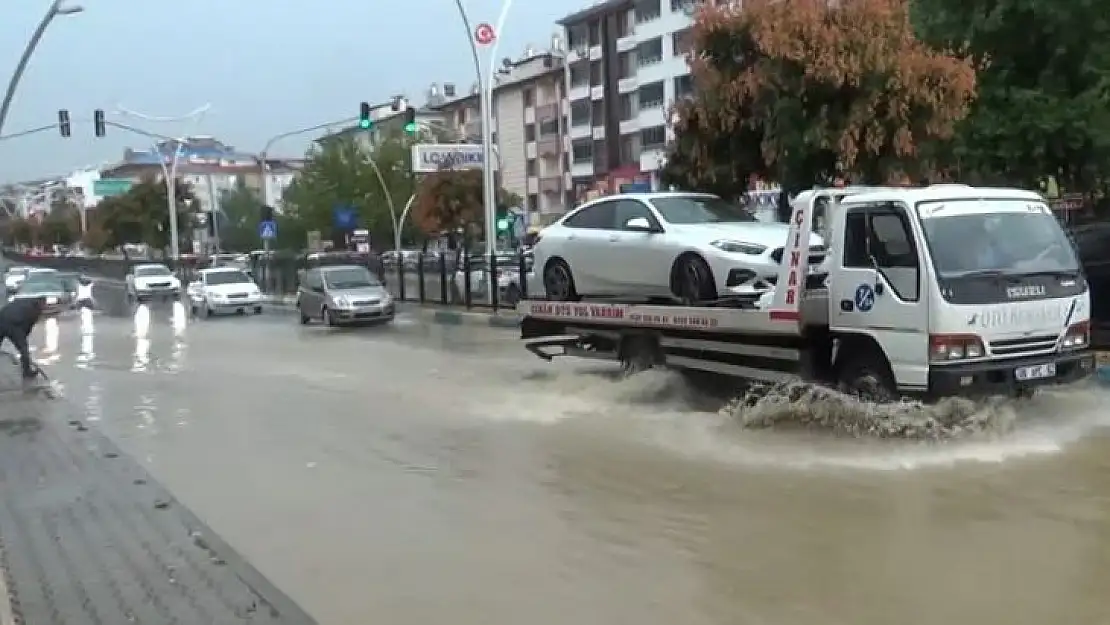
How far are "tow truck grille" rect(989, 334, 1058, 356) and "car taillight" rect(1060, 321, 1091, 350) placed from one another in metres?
0.17

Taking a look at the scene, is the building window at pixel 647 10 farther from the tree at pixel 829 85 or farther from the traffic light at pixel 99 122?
the tree at pixel 829 85

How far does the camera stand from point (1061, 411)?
1135cm

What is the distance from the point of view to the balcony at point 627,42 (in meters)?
69.1

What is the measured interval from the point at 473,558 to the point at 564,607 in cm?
117

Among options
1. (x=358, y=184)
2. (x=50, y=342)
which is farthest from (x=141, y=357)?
(x=358, y=184)

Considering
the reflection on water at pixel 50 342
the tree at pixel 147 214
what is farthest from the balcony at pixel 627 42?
the reflection on water at pixel 50 342

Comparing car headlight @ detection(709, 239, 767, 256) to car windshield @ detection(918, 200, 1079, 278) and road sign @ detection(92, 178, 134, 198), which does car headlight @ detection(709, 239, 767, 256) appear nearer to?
car windshield @ detection(918, 200, 1079, 278)

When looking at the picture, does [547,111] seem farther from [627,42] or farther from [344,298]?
[344,298]

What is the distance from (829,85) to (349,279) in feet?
54.4

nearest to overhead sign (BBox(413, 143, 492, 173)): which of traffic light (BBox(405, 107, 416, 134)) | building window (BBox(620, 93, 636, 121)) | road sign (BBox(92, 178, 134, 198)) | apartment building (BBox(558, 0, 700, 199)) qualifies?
traffic light (BBox(405, 107, 416, 134))

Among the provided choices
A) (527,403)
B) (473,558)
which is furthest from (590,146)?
(473,558)

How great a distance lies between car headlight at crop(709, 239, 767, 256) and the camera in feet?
40.2

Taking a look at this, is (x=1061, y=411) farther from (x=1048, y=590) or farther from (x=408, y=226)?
(x=408, y=226)

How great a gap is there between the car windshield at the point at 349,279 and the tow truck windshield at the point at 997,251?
20.7m
